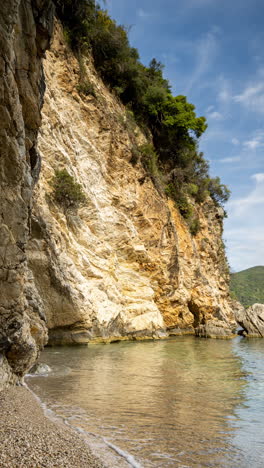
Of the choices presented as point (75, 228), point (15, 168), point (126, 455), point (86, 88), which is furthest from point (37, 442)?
point (86, 88)

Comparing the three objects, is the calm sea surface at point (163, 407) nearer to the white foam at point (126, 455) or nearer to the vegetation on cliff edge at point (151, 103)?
the white foam at point (126, 455)

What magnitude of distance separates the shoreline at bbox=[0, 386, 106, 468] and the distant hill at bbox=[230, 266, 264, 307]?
98142mm

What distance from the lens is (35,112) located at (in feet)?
22.9

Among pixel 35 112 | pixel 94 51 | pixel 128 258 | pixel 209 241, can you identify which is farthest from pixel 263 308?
pixel 35 112

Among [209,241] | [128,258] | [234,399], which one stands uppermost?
[209,241]

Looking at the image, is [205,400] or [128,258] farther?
[128,258]

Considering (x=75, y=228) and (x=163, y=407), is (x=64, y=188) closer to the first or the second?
(x=75, y=228)

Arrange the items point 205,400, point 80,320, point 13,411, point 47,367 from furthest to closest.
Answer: point 80,320, point 47,367, point 205,400, point 13,411

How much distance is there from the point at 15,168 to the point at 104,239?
44.2 ft

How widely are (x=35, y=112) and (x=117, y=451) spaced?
581 centimetres

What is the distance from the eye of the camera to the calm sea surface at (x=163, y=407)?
4156mm

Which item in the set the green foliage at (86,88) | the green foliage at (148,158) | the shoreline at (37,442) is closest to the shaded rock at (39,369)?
the shoreline at (37,442)

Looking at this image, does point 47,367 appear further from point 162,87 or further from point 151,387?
point 162,87

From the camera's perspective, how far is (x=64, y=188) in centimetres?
1603
